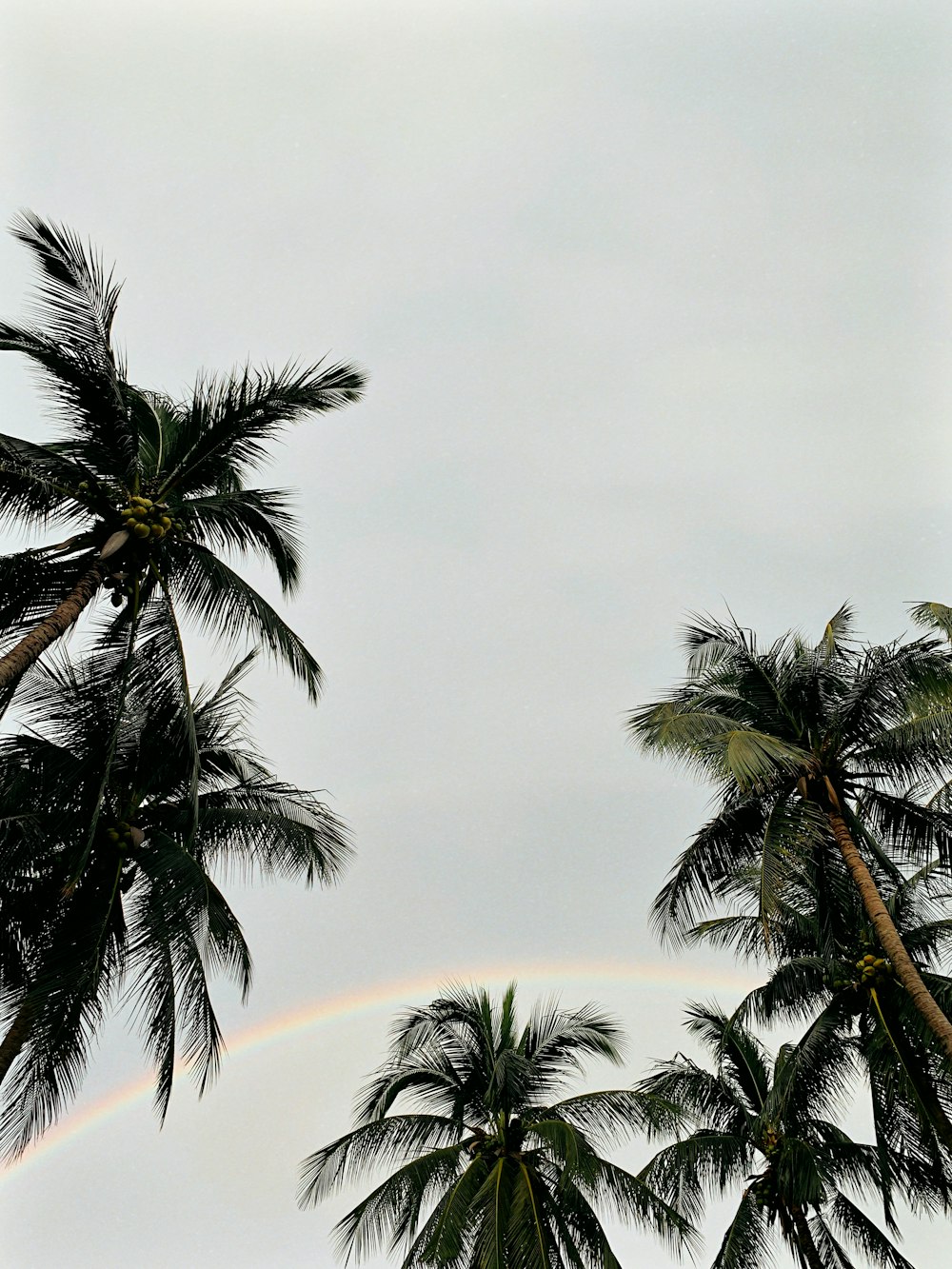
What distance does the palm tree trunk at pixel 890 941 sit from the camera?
45.8 ft

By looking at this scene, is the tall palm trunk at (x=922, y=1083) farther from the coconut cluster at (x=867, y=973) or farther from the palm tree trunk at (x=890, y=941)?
the coconut cluster at (x=867, y=973)

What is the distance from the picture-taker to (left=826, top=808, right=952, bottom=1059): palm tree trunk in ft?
45.8

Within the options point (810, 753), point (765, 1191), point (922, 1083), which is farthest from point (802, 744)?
point (765, 1191)

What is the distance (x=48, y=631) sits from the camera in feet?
38.3

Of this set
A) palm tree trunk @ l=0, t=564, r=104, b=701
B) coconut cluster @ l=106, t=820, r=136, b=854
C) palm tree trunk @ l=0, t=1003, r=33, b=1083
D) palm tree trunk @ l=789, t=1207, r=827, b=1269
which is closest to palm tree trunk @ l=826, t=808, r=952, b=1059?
palm tree trunk @ l=789, t=1207, r=827, b=1269

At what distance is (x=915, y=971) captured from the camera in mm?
14570

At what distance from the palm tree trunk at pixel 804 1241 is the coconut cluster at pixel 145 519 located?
15.9 meters

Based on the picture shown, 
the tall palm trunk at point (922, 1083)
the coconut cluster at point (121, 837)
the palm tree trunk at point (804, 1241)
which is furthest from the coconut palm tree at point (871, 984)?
the coconut cluster at point (121, 837)

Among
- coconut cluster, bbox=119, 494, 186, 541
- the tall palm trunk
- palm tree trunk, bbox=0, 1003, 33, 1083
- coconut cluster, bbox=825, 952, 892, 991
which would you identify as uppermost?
coconut cluster, bbox=119, 494, 186, 541

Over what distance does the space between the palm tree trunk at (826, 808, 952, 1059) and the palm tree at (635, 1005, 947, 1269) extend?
251 cm

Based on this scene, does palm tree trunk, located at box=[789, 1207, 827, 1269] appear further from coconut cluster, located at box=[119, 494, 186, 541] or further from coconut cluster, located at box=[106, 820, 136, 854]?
coconut cluster, located at box=[119, 494, 186, 541]

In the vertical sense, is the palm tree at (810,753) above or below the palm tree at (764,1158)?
above

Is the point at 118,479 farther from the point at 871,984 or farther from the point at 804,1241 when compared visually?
the point at 804,1241

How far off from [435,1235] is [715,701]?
8832 mm
